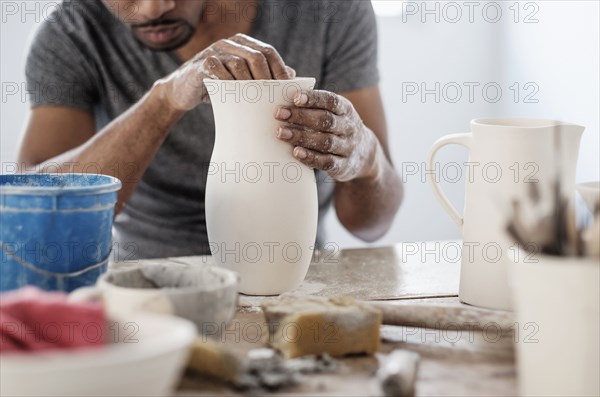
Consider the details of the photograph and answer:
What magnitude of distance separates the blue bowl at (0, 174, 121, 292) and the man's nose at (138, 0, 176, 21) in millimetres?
718

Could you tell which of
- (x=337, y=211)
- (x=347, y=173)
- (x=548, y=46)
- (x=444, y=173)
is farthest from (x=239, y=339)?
(x=444, y=173)

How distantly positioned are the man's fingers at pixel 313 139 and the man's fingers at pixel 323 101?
38 mm

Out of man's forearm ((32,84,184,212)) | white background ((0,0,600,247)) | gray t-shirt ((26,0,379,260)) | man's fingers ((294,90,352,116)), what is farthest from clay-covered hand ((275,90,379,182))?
white background ((0,0,600,247))

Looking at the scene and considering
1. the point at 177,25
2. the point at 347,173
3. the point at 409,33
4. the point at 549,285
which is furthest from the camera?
the point at 409,33

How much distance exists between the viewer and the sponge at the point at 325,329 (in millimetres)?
832

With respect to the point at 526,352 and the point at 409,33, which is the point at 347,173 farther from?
the point at 409,33

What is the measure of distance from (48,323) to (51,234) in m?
0.24

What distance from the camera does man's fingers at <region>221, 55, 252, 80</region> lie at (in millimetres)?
1157

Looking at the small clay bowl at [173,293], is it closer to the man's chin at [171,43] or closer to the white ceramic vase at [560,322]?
the white ceramic vase at [560,322]

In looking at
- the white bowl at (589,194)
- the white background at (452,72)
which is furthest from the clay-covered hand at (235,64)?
the white background at (452,72)

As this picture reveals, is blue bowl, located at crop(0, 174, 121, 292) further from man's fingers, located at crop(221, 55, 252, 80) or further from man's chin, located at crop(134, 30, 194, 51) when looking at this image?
man's chin, located at crop(134, 30, 194, 51)

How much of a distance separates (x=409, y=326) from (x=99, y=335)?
385mm

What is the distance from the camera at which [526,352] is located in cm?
72

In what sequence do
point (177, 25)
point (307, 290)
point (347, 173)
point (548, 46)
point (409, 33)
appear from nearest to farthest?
point (307, 290) → point (347, 173) → point (177, 25) → point (548, 46) → point (409, 33)
